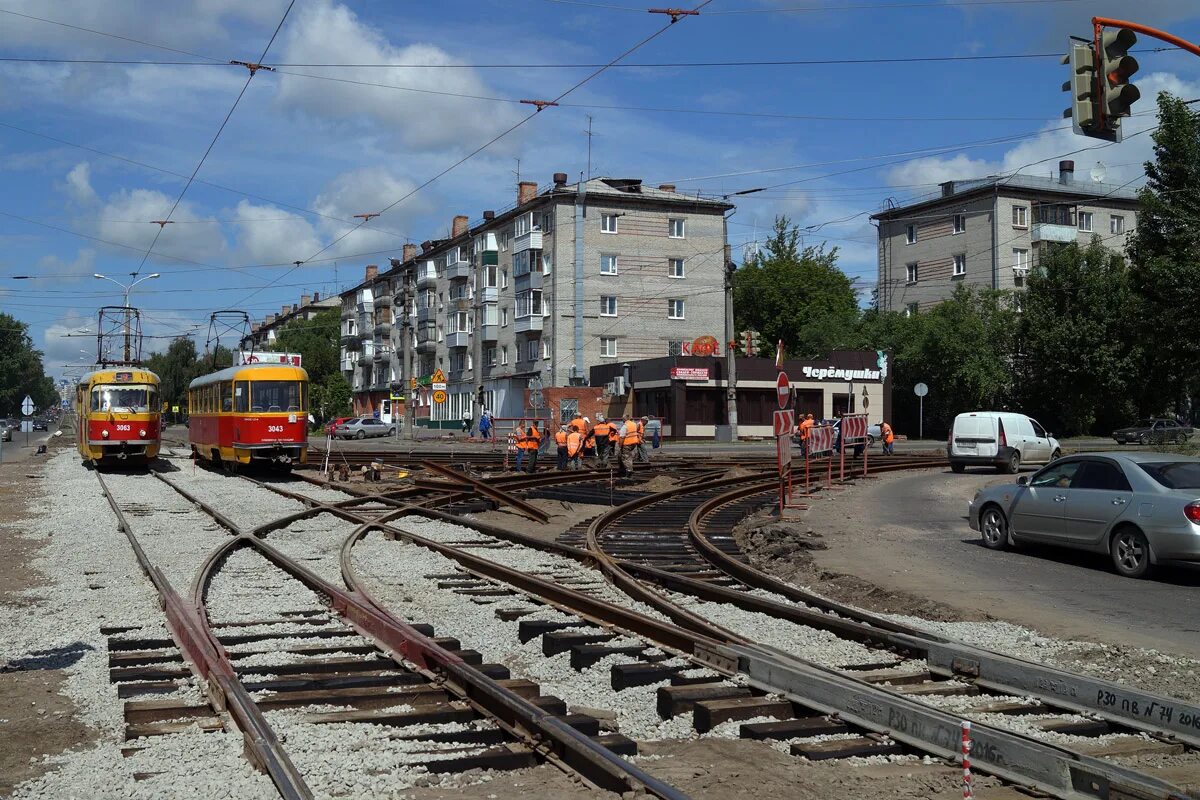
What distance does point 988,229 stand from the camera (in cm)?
6888

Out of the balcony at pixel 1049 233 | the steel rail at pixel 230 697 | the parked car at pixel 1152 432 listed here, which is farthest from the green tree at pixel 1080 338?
the steel rail at pixel 230 697

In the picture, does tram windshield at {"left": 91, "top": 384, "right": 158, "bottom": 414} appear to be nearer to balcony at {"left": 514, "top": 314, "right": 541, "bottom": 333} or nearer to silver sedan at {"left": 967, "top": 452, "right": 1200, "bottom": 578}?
silver sedan at {"left": 967, "top": 452, "right": 1200, "bottom": 578}

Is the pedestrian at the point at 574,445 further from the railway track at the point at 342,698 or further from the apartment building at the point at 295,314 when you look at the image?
the apartment building at the point at 295,314

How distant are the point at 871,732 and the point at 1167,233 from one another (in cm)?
2497

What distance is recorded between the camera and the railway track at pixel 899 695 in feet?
17.1

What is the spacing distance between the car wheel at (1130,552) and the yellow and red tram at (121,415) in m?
29.2

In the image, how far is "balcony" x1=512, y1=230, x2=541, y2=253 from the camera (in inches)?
2697

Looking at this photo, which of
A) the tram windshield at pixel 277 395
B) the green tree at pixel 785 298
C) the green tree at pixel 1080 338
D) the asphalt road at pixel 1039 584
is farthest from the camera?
the green tree at pixel 785 298

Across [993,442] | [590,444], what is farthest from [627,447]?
[993,442]

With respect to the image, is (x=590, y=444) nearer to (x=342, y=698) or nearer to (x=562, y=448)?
(x=562, y=448)

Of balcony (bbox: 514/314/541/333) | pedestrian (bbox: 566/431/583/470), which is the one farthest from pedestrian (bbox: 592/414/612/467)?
balcony (bbox: 514/314/541/333)

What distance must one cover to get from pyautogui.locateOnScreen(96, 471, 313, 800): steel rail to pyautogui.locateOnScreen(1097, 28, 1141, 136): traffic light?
34.1 feet

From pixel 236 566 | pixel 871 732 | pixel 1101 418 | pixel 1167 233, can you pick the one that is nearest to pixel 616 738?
pixel 871 732

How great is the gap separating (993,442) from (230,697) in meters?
27.3
